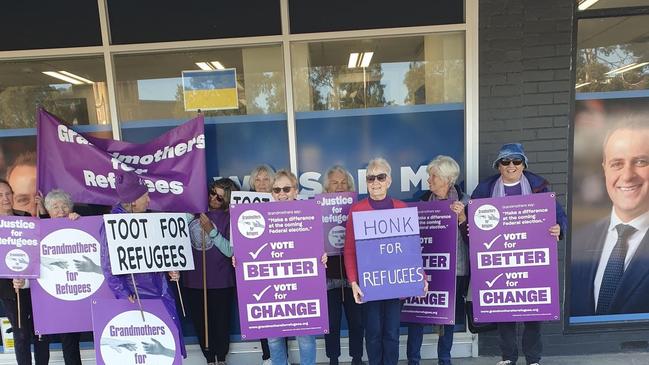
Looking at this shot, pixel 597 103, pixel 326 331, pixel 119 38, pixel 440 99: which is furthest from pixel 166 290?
pixel 597 103

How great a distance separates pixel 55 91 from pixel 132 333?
7.96ft

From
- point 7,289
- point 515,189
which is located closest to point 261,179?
point 515,189

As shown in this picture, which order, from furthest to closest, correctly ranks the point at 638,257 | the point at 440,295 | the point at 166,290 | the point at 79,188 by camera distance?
the point at 638,257, the point at 79,188, the point at 440,295, the point at 166,290

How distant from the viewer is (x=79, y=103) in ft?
12.9

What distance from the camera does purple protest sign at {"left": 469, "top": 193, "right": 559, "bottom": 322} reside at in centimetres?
310

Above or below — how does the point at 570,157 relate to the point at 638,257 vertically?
above

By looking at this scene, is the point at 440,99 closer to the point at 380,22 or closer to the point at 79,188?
the point at 380,22

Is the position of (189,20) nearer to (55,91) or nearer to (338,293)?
(55,91)

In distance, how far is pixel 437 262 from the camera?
329 centimetres

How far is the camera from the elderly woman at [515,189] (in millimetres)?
3094

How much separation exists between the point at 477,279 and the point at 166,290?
2284mm

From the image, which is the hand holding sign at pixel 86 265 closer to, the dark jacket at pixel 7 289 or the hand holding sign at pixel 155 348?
the dark jacket at pixel 7 289

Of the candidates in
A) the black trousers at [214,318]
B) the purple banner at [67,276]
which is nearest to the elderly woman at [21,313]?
the purple banner at [67,276]

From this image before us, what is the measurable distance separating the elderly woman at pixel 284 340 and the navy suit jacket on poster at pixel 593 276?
2.40 metres
